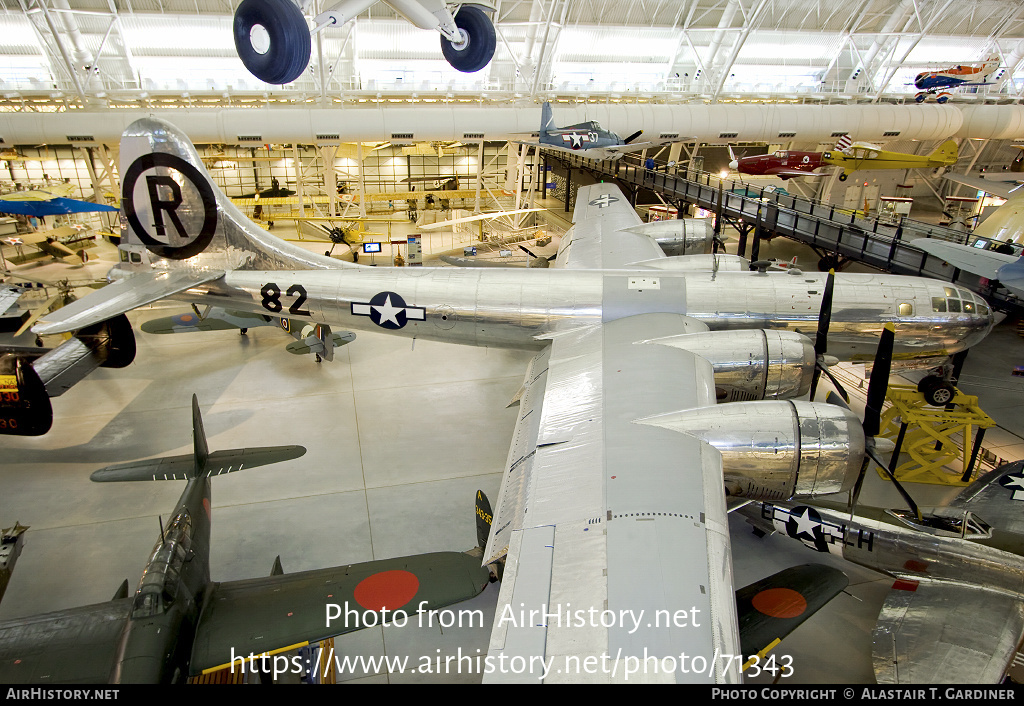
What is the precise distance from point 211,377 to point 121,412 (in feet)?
7.49

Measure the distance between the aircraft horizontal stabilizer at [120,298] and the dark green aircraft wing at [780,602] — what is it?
1042cm

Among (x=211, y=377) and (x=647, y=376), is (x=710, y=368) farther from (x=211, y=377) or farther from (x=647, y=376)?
(x=211, y=377)

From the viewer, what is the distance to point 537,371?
10.3 metres

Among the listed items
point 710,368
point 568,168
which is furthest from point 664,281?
point 568,168

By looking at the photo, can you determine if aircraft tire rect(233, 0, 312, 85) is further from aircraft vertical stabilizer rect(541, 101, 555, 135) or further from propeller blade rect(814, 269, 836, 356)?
aircraft vertical stabilizer rect(541, 101, 555, 135)

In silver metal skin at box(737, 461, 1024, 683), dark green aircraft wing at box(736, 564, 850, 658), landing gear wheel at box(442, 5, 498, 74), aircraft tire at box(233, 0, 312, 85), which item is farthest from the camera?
landing gear wheel at box(442, 5, 498, 74)

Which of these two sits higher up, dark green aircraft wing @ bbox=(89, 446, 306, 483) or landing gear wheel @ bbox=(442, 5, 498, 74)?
landing gear wheel @ bbox=(442, 5, 498, 74)

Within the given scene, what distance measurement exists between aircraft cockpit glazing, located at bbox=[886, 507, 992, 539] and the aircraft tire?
39.4 ft

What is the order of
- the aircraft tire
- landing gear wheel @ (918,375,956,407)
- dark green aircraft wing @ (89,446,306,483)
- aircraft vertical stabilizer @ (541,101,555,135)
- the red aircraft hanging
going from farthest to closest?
the red aircraft hanging
aircraft vertical stabilizer @ (541,101,555,135)
landing gear wheel @ (918,375,956,407)
the aircraft tire
dark green aircraft wing @ (89,446,306,483)

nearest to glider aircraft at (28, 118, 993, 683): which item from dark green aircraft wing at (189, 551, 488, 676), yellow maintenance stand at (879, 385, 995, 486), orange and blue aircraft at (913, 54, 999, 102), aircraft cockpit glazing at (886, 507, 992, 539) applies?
dark green aircraft wing at (189, 551, 488, 676)

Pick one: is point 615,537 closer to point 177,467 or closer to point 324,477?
point 177,467

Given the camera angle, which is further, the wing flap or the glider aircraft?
the wing flap

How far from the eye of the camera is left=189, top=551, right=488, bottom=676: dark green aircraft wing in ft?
20.5

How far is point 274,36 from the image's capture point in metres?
9.77
